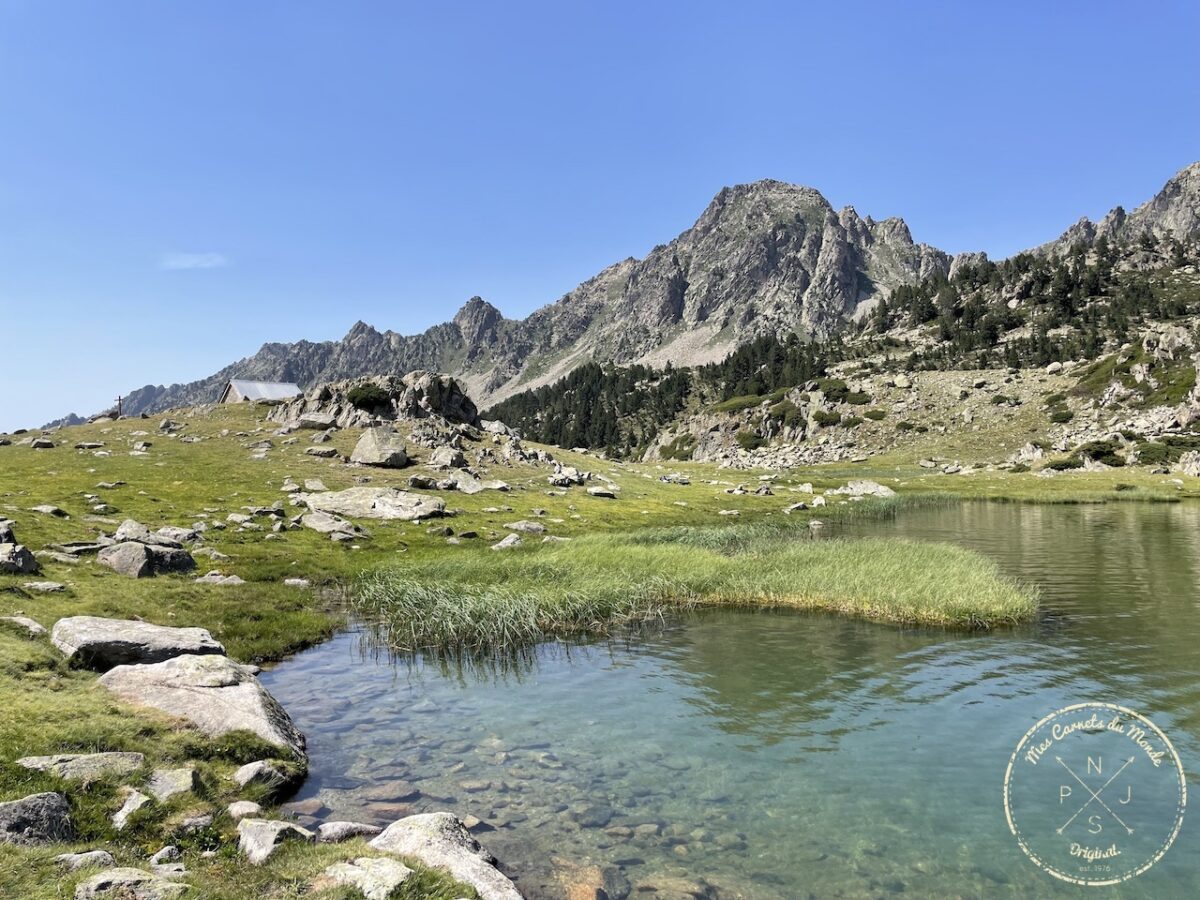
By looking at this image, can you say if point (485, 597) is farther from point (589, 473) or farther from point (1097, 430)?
point (1097, 430)

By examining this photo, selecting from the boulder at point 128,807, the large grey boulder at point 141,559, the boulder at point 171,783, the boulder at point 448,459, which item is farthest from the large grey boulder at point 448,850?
the boulder at point 448,459

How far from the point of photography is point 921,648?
82.8ft

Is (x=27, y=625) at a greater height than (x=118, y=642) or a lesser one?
greater

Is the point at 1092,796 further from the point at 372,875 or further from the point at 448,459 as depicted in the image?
the point at 448,459

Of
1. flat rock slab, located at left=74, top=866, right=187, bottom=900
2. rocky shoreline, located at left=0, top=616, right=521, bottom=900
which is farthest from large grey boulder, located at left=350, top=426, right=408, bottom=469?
flat rock slab, located at left=74, top=866, right=187, bottom=900

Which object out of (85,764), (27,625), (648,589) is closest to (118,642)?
(27,625)

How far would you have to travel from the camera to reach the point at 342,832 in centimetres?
1120

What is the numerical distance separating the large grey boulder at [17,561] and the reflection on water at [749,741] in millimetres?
11051

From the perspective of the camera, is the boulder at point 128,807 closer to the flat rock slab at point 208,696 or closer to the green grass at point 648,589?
the flat rock slab at point 208,696

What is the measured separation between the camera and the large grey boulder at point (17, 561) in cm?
2409

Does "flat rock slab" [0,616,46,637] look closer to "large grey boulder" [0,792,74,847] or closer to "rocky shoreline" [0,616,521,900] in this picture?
"rocky shoreline" [0,616,521,900]

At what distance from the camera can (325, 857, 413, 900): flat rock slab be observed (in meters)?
8.70

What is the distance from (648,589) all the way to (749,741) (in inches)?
670

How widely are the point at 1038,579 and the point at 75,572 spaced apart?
158 feet
